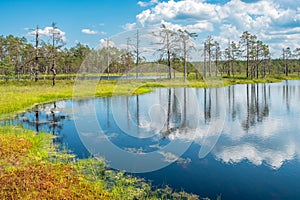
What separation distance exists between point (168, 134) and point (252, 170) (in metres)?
5.36

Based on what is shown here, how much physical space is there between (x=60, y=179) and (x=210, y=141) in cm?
721

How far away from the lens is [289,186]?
7492 millimetres

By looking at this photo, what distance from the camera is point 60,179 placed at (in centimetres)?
696

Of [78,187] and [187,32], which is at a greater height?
[187,32]

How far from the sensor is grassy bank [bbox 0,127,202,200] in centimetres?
619

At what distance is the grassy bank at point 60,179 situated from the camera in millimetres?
6188

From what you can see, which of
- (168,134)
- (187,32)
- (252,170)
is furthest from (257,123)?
(187,32)

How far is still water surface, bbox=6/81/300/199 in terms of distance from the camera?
768 cm

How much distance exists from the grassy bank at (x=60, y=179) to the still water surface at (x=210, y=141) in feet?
2.77

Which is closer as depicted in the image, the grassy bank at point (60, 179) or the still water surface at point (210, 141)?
the grassy bank at point (60, 179)

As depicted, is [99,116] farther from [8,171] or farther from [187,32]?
[187,32]

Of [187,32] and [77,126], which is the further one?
[187,32]

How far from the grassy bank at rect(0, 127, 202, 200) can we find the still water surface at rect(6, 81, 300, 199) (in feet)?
2.77

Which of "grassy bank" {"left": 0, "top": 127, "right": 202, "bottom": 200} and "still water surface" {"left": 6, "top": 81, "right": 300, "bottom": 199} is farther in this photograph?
"still water surface" {"left": 6, "top": 81, "right": 300, "bottom": 199}
